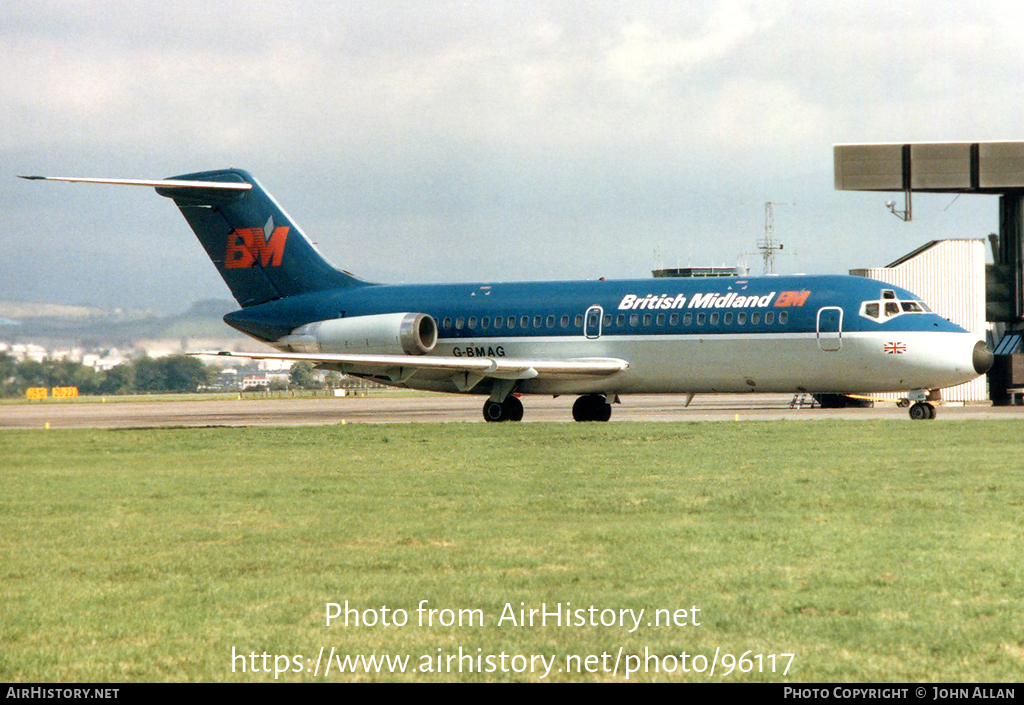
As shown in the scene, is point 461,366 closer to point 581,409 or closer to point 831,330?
point 581,409

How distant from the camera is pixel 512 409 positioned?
35938mm

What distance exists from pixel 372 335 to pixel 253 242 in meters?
5.86

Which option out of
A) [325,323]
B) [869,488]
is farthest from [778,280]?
[869,488]

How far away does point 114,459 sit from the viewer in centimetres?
2259

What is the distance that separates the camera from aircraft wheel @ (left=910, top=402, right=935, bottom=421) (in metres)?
31.8

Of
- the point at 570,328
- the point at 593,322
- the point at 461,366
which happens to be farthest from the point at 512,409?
the point at 593,322

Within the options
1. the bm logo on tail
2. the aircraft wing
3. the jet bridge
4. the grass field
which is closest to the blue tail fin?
the bm logo on tail

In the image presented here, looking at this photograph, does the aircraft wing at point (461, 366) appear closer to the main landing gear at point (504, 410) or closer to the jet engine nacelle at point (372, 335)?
the jet engine nacelle at point (372, 335)

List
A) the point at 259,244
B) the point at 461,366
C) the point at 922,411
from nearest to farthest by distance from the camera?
the point at 922,411
the point at 461,366
the point at 259,244

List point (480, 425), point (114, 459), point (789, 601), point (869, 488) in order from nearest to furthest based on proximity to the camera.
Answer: point (789, 601) → point (869, 488) → point (114, 459) → point (480, 425)

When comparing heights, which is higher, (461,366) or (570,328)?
(570,328)

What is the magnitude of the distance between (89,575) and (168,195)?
30435 mm

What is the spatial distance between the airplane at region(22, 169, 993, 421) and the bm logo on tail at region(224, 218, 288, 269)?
5 centimetres

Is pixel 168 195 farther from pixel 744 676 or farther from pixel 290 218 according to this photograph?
pixel 744 676
